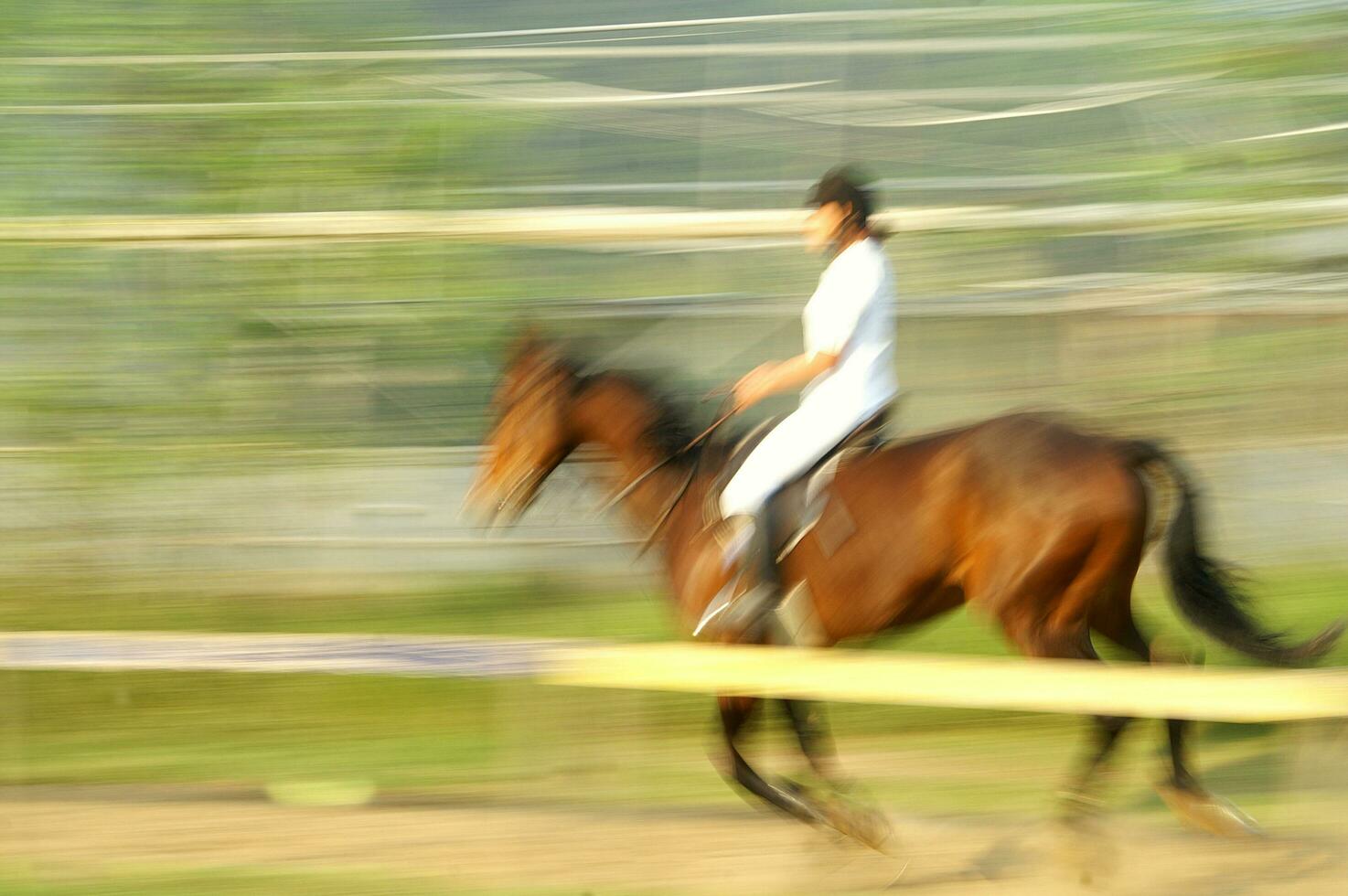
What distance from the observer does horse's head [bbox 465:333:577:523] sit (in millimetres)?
4301

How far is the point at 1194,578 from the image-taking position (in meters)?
4.02

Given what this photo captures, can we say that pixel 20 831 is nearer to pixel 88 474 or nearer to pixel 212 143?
pixel 88 474

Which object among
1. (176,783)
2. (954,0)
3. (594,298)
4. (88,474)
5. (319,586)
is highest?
(954,0)

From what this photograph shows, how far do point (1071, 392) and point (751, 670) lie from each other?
2.57 meters

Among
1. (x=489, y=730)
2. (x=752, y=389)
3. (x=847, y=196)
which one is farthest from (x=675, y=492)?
(x=489, y=730)

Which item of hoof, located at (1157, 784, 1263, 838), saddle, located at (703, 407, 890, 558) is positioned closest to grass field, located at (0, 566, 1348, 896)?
hoof, located at (1157, 784, 1263, 838)

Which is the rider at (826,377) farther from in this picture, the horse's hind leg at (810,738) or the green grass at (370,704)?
the green grass at (370,704)

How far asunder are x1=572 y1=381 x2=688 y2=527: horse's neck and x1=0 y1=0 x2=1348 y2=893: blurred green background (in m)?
0.81

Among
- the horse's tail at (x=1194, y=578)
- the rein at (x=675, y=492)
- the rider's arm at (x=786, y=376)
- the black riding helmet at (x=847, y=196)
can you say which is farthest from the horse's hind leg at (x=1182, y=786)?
the black riding helmet at (x=847, y=196)

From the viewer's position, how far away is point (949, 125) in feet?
19.5

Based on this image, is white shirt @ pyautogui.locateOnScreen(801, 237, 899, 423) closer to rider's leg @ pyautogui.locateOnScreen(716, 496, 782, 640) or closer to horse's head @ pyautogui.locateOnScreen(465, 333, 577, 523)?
rider's leg @ pyautogui.locateOnScreen(716, 496, 782, 640)

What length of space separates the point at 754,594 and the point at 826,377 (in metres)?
0.65

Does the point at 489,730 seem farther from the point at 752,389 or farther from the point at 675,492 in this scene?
the point at 752,389

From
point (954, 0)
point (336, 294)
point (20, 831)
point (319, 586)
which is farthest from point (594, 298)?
point (20, 831)
